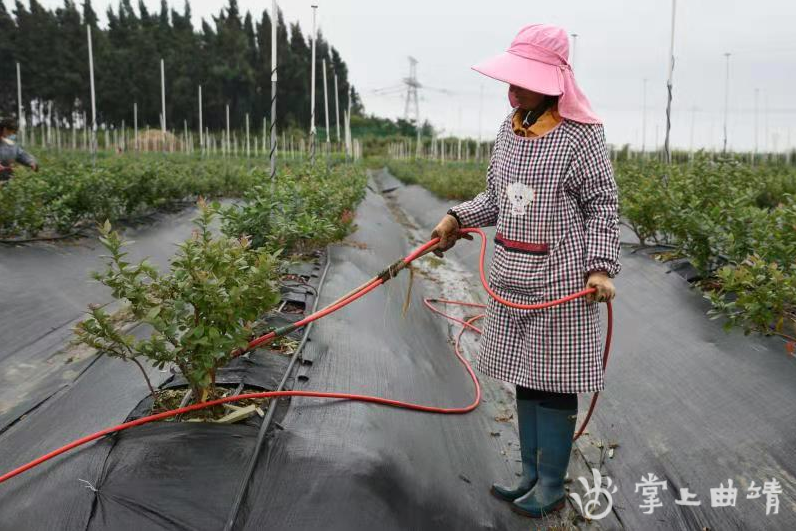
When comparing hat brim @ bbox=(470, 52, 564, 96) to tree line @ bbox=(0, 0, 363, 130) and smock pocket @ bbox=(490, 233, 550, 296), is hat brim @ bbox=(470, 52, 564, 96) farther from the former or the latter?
tree line @ bbox=(0, 0, 363, 130)

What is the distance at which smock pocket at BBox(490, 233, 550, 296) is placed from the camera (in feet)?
8.64

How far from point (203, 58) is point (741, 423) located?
48738 millimetres

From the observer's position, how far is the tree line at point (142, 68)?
139 feet

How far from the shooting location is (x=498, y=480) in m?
3.30

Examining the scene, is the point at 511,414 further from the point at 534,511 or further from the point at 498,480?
the point at 534,511

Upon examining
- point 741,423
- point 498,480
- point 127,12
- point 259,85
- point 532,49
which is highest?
point 127,12

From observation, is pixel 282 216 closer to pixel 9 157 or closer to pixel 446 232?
pixel 446 232

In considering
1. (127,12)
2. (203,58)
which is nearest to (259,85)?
(203,58)

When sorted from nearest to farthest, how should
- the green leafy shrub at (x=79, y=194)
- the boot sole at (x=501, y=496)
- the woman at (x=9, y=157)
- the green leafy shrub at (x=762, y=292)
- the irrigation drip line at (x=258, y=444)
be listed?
the irrigation drip line at (x=258, y=444) < the boot sole at (x=501, y=496) < the green leafy shrub at (x=762, y=292) < the green leafy shrub at (x=79, y=194) < the woman at (x=9, y=157)

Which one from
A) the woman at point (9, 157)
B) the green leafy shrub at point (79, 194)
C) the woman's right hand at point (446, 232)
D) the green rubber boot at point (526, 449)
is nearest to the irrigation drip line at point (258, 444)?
the woman's right hand at point (446, 232)

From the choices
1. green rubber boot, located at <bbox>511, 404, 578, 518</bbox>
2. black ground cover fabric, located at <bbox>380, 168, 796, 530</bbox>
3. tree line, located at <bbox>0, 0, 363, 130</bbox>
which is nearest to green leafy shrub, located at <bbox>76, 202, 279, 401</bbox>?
green rubber boot, located at <bbox>511, 404, 578, 518</bbox>

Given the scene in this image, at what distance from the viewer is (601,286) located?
2.44 metres

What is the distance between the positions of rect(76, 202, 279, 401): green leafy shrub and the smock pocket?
0.92 m

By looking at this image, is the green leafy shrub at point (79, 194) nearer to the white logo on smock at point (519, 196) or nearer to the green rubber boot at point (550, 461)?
the white logo on smock at point (519, 196)
